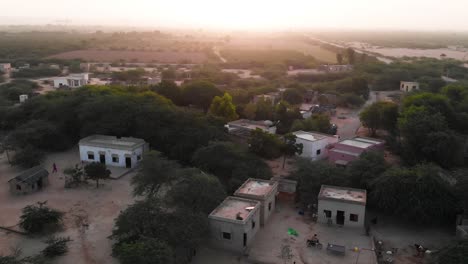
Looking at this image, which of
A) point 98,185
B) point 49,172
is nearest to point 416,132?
point 98,185

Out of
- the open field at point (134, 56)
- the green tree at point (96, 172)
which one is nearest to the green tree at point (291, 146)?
the green tree at point (96, 172)

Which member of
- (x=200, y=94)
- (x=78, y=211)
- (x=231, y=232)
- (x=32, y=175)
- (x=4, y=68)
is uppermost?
(x=200, y=94)

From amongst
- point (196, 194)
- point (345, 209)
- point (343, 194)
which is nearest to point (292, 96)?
point (343, 194)

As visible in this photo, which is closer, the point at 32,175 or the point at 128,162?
the point at 32,175

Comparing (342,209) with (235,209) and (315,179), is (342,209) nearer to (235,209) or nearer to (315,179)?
(315,179)

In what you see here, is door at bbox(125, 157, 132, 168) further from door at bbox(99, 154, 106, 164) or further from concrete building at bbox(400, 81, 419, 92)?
concrete building at bbox(400, 81, 419, 92)
